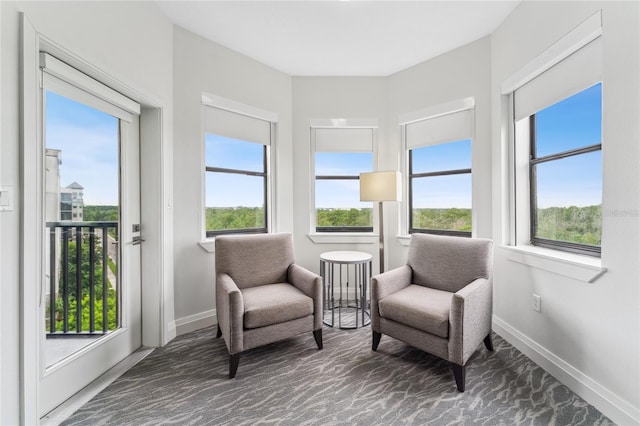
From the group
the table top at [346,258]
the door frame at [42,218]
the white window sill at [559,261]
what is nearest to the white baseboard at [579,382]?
the white window sill at [559,261]

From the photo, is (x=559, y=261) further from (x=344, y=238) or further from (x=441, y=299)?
(x=344, y=238)

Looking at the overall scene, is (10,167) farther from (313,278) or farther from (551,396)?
(551,396)

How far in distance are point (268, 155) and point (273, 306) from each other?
6.28ft

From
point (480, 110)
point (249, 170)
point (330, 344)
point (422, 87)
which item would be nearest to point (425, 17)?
point (422, 87)

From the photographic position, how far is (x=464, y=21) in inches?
94.7

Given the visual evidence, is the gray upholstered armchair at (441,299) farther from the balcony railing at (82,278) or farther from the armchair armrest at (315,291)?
the balcony railing at (82,278)

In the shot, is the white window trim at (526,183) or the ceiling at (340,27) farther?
the ceiling at (340,27)

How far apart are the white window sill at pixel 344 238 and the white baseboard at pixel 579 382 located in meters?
1.59

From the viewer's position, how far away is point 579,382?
1.67m

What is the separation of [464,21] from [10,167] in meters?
3.25

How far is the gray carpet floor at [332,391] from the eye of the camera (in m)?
1.51

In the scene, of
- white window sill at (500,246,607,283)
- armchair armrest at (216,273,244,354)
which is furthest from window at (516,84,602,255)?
armchair armrest at (216,273,244,354)

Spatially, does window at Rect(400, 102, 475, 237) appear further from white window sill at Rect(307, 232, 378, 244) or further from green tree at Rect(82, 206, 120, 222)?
green tree at Rect(82, 206, 120, 222)

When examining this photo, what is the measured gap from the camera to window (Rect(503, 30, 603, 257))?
1.76 meters
